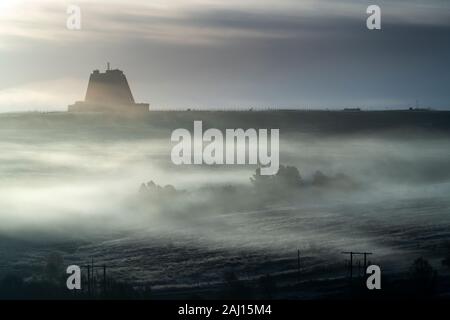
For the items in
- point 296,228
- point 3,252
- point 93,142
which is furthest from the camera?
point 296,228

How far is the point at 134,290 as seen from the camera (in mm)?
83688

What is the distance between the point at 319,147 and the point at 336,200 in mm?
10070

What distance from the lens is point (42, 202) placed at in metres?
117

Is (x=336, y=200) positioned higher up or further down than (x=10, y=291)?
higher up

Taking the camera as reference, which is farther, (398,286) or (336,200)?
(336,200)

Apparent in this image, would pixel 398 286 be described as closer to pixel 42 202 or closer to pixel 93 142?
pixel 93 142

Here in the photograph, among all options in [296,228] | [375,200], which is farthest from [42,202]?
[375,200]
